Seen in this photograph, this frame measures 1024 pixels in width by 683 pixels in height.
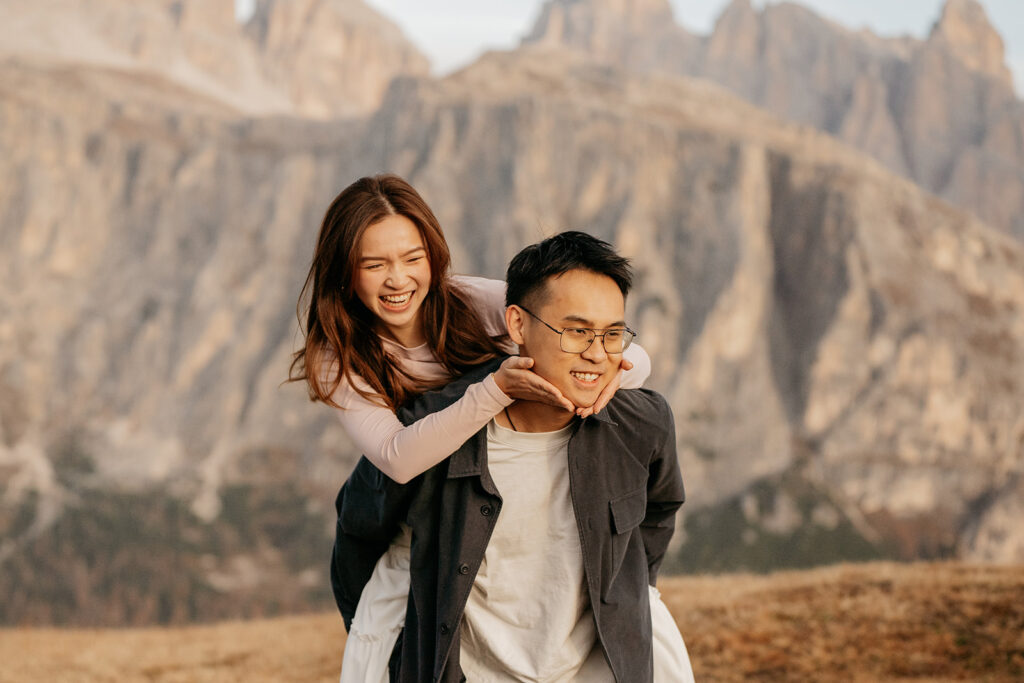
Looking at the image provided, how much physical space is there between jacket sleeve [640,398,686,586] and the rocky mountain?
469 feet

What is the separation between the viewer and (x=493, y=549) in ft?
13.4

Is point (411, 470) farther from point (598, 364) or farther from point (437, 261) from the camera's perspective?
point (437, 261)

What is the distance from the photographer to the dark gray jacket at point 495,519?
4.00 meters

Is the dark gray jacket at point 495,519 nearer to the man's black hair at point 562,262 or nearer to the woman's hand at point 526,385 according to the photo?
the woman's hand at point 526,385

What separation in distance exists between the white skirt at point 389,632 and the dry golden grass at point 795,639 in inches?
184

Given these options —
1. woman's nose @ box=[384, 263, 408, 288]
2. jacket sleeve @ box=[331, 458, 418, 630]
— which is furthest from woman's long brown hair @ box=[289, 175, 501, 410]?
jacket sleeve @ box=[331, 458, 418, 630]

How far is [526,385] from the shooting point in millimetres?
3719

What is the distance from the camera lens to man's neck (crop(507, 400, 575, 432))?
4082 millimetres

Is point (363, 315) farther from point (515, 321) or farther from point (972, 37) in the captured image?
point (972, 37)

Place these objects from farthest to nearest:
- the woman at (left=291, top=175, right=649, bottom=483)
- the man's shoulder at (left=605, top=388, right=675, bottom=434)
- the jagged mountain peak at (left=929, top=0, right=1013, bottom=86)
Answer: the jagged mountain peak at (left=929, top=0, right=1013, bottom=86) → the woman at (left=291, top=175, right=649, bottom=483) → the man's shoulder at (left=605, top=388, right=675, bottom=434)

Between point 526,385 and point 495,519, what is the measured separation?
0.66 metres

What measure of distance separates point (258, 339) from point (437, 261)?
98569mm

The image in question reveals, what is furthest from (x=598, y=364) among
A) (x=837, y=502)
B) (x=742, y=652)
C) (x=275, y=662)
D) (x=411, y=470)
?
(x=837, y=502)

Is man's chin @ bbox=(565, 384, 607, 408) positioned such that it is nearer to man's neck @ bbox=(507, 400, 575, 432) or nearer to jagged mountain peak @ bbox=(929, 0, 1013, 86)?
man's neck @ bbox=(507, 400, 575, 432)
